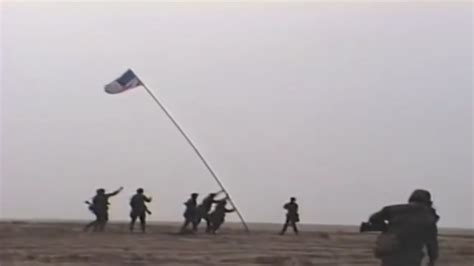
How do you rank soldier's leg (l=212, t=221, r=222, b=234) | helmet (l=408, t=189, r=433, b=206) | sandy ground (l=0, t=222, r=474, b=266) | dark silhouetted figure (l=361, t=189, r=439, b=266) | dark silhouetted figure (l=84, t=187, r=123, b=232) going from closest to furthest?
dark silhouetted figure (l=361, t=189, r=439, b=266) < helmet (l=408, t=189, r=433, b=206) < sandy ground (l=0, t=222, r=474, b=266) < dark silhouetted figure (l=84, t=187, r=123, b=232) < soldier's leg (l=212, t=221, r=222, b=234)

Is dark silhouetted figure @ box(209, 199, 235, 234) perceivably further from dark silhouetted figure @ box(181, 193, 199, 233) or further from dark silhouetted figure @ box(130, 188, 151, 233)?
dark silhouetted figure @ box(130, 188, 151, 233)

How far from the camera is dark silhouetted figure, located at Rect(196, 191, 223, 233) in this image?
21.4 m

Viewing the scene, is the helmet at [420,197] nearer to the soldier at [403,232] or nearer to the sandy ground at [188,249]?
the soldier at [403,232]

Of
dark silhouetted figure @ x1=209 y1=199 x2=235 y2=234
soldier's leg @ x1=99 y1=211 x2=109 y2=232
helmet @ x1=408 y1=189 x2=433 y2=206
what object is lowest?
helmet @ x1=408 y1=189 x2=433 y2=206

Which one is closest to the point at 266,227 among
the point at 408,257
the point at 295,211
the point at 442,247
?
the point at 295,211

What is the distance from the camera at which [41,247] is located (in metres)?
16.3

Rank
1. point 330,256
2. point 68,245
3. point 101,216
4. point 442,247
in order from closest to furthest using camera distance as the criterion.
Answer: point 330,256 → point 68,245 → point 442,247 → point 101,216

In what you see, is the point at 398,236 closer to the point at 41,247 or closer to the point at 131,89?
the point at 41,247

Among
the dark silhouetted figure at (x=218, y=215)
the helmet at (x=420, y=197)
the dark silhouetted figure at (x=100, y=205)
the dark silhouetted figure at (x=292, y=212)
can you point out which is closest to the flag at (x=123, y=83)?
the dark silhouetted figure at (x=100, y=205)

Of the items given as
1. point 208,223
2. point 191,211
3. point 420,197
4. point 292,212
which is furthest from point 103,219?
point 420,197

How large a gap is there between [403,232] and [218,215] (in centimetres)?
1555

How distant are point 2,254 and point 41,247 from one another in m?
1.70

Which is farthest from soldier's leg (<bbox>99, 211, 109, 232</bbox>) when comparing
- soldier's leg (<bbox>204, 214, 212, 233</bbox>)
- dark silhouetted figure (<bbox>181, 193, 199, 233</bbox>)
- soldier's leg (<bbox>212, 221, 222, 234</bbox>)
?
soldier's leg (<bbox>212, 221, 222, 234</bbox>)

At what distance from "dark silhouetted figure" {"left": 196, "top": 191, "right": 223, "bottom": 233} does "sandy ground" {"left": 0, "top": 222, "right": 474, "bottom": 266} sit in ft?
3.73
